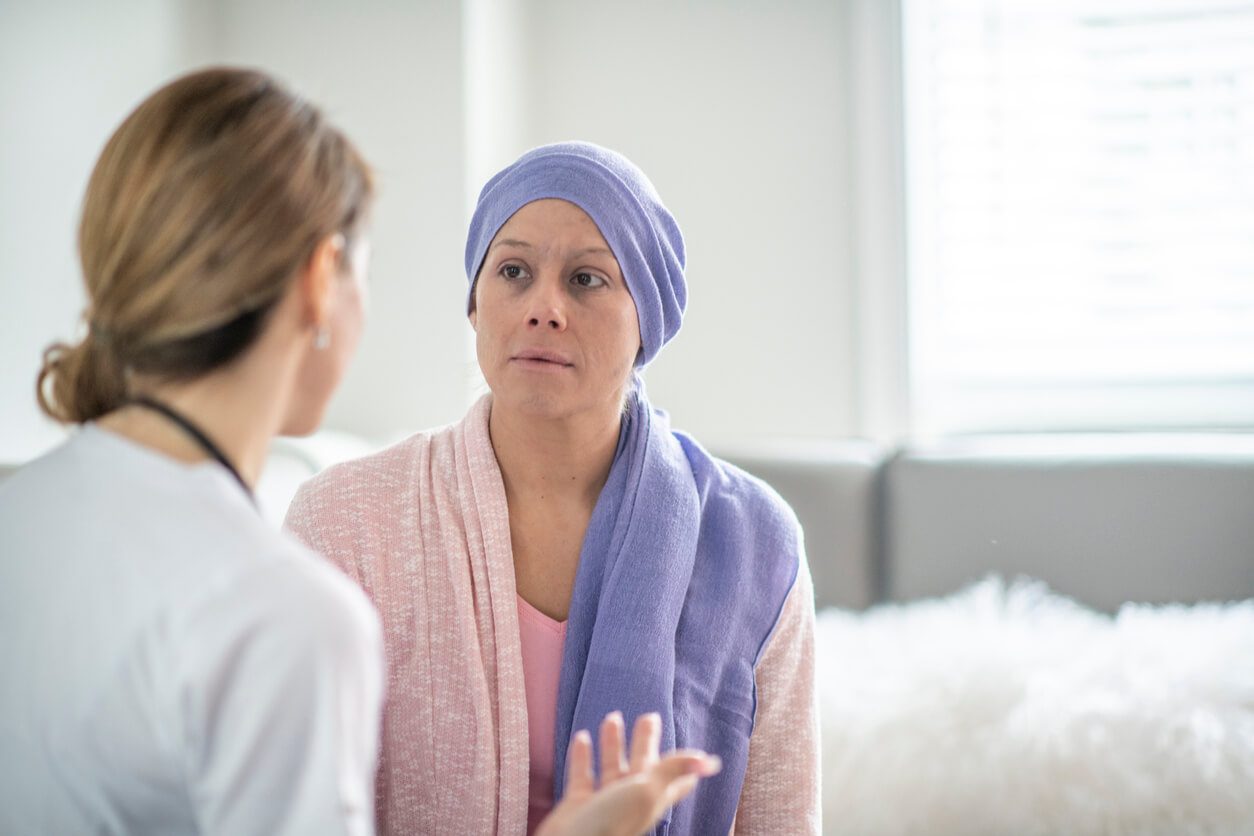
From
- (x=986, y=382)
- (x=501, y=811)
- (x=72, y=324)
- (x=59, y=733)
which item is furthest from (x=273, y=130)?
(x=986, y=382)

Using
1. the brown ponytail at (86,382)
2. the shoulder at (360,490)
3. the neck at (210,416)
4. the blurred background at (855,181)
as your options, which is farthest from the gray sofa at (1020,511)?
the neck at (210,416)

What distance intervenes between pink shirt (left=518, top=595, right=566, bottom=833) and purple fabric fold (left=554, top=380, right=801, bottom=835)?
0.11 ft

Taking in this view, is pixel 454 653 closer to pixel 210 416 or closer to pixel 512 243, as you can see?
pixel 512 243

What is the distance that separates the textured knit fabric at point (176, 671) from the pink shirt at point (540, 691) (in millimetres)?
746

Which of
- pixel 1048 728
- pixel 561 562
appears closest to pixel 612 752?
pixel 561 562

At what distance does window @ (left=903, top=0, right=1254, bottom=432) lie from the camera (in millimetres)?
3080

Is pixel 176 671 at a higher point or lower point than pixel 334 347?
lower

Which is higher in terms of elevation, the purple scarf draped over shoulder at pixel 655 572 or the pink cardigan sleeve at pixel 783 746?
the purple scarf draped over shoulder at pixel 655 572

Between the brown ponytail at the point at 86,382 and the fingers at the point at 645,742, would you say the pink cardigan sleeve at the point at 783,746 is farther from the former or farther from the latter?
the brown ponytail at the point at 86,382

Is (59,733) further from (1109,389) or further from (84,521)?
(1109,389)

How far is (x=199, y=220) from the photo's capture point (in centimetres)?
93

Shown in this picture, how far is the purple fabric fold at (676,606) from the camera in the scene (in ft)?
5.32

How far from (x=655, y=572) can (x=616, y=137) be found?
6.37ft

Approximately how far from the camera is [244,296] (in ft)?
3.08
